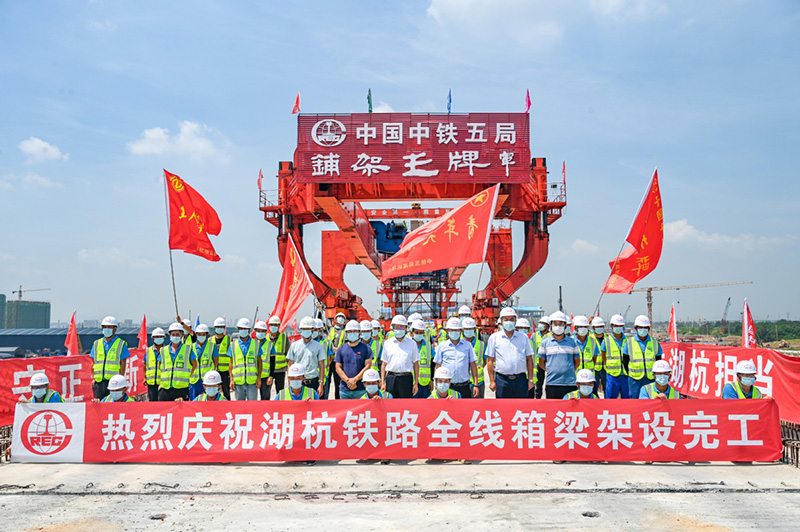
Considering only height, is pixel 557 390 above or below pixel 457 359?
below

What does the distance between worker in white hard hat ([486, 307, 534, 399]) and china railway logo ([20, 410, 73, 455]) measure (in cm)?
528

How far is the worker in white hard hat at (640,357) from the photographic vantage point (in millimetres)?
8398

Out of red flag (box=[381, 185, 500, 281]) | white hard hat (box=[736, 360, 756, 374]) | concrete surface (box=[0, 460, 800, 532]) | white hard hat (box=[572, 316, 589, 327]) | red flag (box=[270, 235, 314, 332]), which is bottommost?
concrete surface (box=[0, 460, 800, 532])

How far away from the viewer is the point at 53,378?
9.91 meters

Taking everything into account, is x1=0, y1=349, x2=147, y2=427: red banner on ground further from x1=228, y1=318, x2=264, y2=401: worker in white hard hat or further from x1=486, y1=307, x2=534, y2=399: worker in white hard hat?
x1=486, y1=307, x2=534, y2=399: worker in white hard hat

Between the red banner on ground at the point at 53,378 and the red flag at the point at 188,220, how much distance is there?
2.82 meters

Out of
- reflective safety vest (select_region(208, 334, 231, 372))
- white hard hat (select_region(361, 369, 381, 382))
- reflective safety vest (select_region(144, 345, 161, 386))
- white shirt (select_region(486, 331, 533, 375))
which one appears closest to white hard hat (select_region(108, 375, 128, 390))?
reflective safety vest (select_region(144, 345, 161, 386))

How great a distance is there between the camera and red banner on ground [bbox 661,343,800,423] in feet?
27.8

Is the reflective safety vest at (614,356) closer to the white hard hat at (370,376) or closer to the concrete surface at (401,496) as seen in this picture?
the concrete surface at (401,496)

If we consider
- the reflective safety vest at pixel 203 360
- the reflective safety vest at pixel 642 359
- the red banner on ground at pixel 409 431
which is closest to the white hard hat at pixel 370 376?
the red banner on ground at pixel 409 431

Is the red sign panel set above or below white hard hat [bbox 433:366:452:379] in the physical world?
above

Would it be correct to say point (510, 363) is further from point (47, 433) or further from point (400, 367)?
point (47, 433)

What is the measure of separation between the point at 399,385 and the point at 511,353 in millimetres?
1569

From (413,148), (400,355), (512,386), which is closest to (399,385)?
(400,355)
